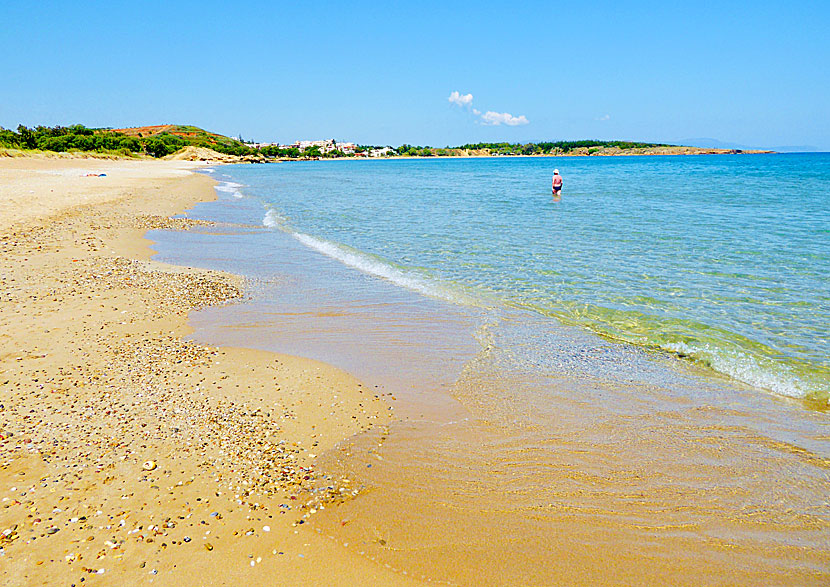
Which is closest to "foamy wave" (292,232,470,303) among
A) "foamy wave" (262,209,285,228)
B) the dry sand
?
"foamy wave" (262,209,285,228)

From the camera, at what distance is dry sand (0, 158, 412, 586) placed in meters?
3.53

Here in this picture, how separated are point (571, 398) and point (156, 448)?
4.62 metres

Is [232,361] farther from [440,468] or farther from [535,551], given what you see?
[535,551]

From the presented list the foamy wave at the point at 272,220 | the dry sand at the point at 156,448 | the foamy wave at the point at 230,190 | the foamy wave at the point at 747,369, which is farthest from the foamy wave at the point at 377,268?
the foamy wave at the point at 230,190

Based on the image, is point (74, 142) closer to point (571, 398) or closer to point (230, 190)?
point (230, 190)

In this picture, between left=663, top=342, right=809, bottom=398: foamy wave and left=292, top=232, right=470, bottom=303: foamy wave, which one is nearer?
left=663, top=342, right=809, bottom=398: foamy wave

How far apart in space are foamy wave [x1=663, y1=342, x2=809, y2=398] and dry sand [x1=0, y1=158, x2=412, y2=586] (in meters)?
4.90

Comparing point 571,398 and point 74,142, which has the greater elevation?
point 74,142

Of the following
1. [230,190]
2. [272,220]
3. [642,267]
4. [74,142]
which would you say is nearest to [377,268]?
[642,267]

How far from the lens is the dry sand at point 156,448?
3.53m

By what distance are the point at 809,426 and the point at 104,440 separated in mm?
7467

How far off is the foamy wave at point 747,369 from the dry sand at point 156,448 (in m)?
4.90

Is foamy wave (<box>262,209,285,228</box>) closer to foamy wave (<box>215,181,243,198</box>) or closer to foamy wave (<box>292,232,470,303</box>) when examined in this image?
foamy wave (<box>292,232,470,303</box>)

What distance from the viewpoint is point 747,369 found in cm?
708
